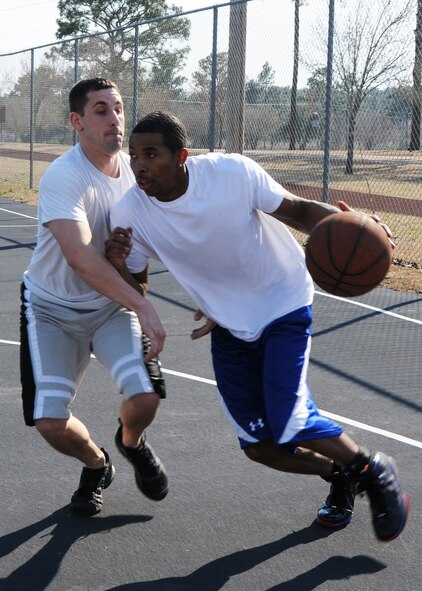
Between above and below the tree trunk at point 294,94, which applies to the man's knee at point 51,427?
below

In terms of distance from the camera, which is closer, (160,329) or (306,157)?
(160,329)

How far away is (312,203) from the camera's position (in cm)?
423

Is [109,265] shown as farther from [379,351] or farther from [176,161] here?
[379,351]

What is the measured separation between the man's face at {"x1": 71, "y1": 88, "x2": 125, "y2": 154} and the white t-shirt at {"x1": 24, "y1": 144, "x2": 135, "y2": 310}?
9 centimetres

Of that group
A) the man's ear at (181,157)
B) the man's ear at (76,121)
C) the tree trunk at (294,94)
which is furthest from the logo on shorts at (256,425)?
the tree trunk at (294,94)

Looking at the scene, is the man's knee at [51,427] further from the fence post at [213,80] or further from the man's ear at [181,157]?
the fence post at [213,80]

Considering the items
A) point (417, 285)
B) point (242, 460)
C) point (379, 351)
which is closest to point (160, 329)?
point (242, 460)

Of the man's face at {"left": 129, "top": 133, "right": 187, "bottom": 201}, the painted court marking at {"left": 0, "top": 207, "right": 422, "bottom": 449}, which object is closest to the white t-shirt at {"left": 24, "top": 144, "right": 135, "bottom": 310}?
the man's face at {"left": 129, "top": 133, "right": 187, "bottom": 201}

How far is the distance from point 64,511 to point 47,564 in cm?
57

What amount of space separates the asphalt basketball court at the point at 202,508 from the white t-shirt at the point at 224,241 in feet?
3.10

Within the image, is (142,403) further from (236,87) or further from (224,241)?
(236,87)

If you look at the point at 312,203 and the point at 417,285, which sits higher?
the point at 312,203

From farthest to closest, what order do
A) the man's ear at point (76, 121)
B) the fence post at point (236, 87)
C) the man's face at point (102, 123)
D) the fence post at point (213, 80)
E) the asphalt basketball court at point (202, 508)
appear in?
the fence post at point (213, 80)
the fence post at point (236, 87)
the man's ear at point (76, 121)
the man's face at point (102, 123)
the asphalt basketball court at point (202, 508)

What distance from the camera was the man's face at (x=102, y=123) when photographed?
14.4 feet
